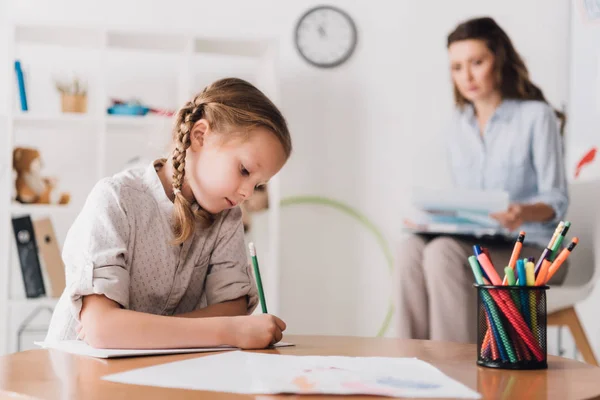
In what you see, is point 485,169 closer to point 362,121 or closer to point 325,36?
point 362,121

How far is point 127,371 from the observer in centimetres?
88

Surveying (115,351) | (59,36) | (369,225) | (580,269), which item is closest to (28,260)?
(59,36)

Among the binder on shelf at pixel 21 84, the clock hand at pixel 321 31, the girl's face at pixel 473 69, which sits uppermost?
the clock hand at pixel 321 31

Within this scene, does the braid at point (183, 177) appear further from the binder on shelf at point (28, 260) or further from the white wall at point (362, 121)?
the white wall at point (362, 121)

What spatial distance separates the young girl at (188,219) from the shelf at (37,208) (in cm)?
148

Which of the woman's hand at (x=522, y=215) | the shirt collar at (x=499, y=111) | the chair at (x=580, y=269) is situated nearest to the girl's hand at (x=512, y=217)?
the woman's hand at (x=522, y=215)

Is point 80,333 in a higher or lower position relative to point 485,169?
lower

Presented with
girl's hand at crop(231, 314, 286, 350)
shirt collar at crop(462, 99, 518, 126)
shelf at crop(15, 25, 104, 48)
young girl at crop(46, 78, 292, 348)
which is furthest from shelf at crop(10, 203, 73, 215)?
girl's hand at crop(231, 314, 286, 350)

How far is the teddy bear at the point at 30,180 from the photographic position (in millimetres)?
2785

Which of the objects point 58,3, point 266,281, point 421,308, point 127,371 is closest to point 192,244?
point 127,371

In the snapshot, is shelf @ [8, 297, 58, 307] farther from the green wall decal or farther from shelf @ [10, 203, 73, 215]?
the green wall decal

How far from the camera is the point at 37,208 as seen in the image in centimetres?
276

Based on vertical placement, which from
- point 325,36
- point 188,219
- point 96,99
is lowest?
point 188,219

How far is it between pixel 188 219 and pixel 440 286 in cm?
192
